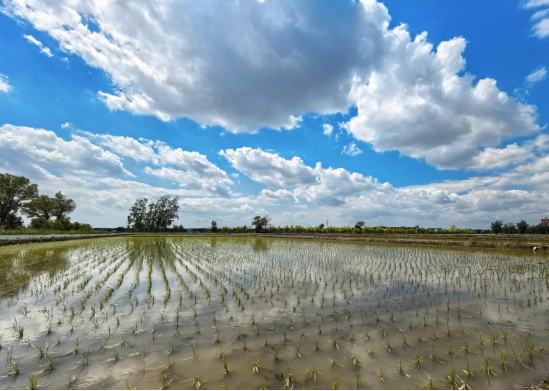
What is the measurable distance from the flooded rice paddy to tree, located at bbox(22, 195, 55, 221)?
→ 6760cm

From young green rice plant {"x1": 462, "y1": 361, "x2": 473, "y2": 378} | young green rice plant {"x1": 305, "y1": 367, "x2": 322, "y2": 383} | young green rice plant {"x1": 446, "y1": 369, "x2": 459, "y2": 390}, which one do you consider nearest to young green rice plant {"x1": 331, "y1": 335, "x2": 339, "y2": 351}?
young green rice plant {"x1": 305, "y1": 367, "x2": 322, "y2": 383}

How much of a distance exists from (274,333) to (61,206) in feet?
292

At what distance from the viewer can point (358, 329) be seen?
5418mm

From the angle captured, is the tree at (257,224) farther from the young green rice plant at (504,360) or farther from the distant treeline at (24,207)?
the young green rice plant at (504,360)

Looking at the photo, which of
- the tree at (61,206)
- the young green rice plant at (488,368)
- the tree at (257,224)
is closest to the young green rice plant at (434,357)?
the young green rice plant at (488,368)

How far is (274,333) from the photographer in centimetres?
524

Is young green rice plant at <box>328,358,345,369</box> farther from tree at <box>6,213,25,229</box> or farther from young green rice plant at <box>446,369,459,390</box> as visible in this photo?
tree at <box>6,213,25,229</box>

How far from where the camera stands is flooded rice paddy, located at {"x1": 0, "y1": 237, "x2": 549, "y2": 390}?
3.76m

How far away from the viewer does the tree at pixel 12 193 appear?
5203 cm

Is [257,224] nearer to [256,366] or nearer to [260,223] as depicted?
[260,223]

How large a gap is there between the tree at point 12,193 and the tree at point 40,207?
241 cm

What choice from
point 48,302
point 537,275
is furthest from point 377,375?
point 537,275

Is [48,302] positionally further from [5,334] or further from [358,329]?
[358,329]


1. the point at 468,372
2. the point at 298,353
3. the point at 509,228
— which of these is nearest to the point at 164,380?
the point at 298,353
